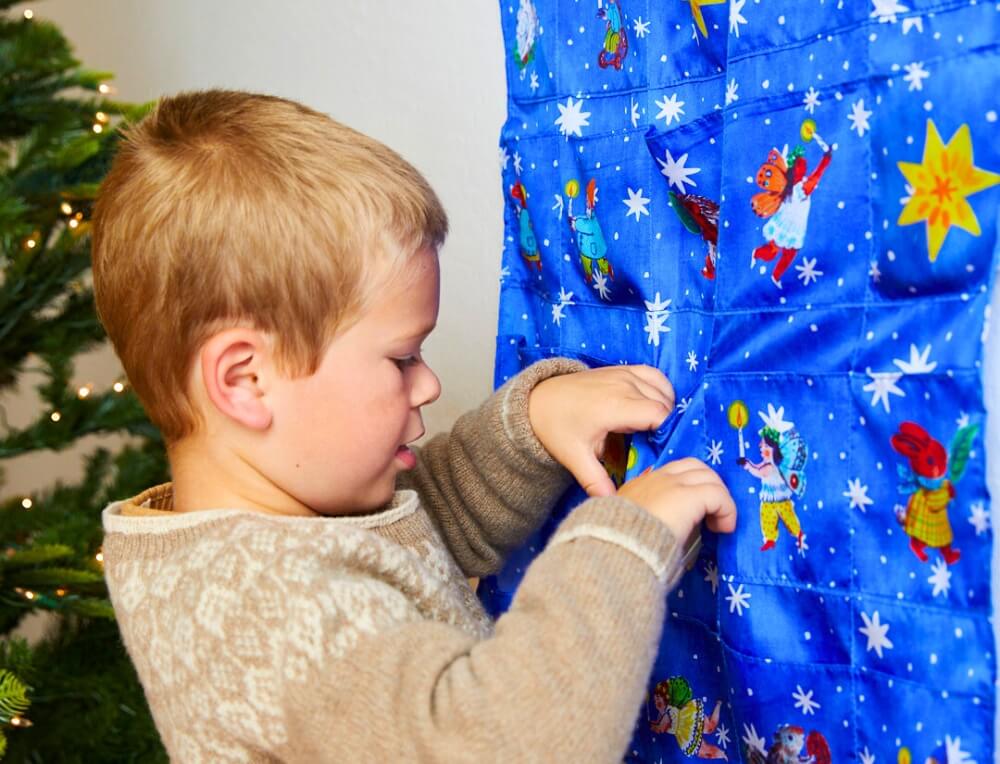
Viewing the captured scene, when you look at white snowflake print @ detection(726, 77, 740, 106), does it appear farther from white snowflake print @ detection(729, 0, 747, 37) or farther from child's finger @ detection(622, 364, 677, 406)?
child's finger @ detection(622, 364, 677, 406)

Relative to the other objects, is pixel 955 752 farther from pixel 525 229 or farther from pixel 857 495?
pixel 525 229

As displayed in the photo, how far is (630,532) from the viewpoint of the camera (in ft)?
2.52

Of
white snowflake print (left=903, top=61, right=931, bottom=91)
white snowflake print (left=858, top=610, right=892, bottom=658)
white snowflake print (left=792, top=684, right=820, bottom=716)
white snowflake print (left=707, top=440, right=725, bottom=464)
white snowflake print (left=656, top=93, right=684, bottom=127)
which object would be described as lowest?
white snowflake print (left=792, top=684, right=820, bottom=716)

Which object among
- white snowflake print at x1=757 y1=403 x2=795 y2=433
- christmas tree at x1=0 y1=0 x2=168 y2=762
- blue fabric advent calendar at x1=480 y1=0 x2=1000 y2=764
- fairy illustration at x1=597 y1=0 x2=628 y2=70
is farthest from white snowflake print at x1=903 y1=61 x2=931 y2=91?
christmas tree at x1=0 y1=0 x2=168 y2=762

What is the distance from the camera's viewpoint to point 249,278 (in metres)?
0.85

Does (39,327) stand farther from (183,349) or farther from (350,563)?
(350,563)

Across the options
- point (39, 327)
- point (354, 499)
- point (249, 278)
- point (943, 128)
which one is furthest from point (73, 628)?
point (943, 128)

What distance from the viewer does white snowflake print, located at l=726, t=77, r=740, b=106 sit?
0.80m

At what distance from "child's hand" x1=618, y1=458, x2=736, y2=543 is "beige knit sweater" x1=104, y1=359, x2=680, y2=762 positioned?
2cm

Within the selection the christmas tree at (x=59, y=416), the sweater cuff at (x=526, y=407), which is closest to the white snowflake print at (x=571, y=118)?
the sweater cuff at (x=526, y=407)

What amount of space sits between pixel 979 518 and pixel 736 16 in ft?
1.25

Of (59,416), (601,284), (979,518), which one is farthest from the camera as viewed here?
(59,416)

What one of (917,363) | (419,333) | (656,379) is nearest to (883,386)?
(917,363)

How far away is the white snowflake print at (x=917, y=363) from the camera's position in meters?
0.67
